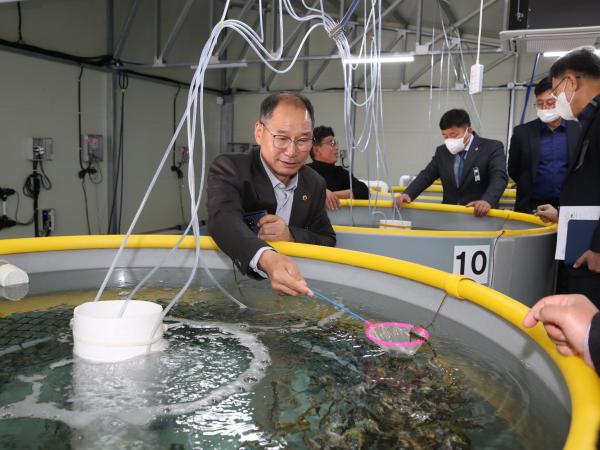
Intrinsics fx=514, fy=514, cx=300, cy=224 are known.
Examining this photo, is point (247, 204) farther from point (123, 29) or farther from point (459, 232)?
point (123, 29)

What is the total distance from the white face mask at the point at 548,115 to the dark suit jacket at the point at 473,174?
453 millimetres

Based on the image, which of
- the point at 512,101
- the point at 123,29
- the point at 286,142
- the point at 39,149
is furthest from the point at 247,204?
the point at 512,101

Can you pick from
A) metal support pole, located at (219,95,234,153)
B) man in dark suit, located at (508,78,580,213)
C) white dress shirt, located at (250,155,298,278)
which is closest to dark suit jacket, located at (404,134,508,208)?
man in dark suit, located at (508,78,580,213)

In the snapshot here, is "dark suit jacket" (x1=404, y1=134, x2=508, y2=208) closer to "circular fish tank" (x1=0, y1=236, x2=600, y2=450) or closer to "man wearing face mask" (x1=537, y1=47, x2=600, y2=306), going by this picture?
"man wearing face mask" (x1=537, y1=47, x2=600, y2=306)

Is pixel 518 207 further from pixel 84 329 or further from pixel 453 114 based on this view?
pixel 84 329

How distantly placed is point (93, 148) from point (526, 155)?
4.58 metres

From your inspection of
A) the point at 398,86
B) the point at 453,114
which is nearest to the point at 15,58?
the point at 453,114

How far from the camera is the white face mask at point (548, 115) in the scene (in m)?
2.80

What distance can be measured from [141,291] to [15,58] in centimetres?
421

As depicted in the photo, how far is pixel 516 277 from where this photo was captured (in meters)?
2.02

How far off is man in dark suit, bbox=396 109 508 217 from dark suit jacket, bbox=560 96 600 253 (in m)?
1.11

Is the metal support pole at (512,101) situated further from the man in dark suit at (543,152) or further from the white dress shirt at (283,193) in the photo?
the white dress shirt at (283,193)

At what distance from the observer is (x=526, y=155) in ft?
10.1

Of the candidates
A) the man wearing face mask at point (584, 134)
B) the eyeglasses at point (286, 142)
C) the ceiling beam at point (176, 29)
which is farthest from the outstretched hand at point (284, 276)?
the ceiling beam at point (176, 29)
